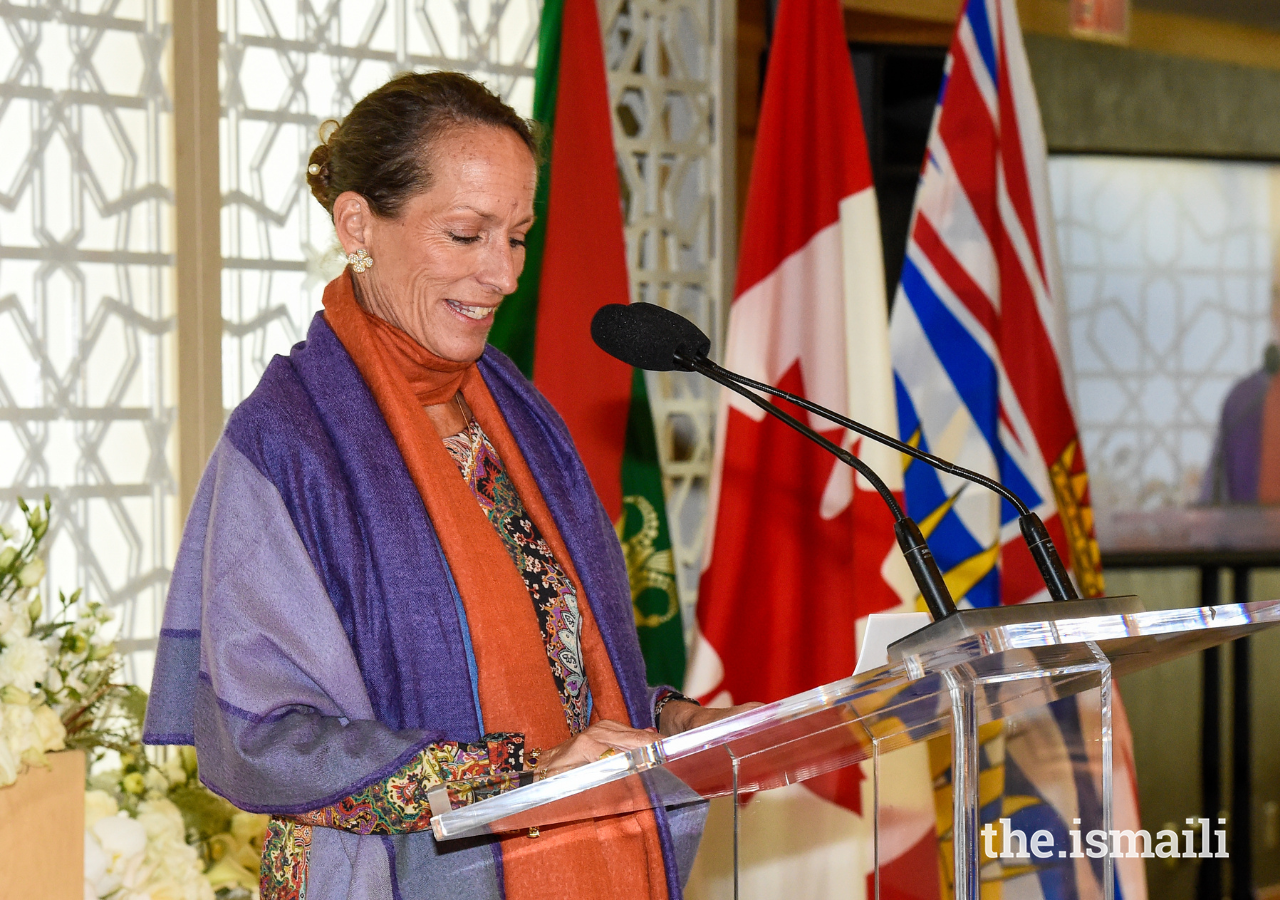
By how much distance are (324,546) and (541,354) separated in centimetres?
129

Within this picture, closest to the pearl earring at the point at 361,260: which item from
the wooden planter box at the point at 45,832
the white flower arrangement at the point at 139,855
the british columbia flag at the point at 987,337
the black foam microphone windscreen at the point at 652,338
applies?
the black foam microphone windscreen at the point at 652,338

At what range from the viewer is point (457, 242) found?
1.42 meters

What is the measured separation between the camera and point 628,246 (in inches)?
117

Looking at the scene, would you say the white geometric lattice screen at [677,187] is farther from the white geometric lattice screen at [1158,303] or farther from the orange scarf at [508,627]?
the white geometric lattice screen at [1158,303]

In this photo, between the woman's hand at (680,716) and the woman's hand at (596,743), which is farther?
the woman's hand at (680,716)

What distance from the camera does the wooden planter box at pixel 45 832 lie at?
4.85 feet

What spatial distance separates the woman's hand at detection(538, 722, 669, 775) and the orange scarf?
0.46ft

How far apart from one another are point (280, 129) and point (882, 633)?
1869 millimetres

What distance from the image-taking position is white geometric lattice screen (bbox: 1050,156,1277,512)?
4926mm

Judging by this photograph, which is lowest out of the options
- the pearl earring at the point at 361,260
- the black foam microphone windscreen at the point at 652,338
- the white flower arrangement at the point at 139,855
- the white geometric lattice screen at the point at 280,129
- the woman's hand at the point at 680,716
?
the white flower arrangement at the point at 139,855

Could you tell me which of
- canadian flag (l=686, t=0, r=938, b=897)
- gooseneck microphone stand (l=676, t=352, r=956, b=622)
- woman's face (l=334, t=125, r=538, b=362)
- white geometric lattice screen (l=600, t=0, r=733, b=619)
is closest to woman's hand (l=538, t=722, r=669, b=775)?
gooseneck microphone stand (l=676, t=352, r=956, b=622)

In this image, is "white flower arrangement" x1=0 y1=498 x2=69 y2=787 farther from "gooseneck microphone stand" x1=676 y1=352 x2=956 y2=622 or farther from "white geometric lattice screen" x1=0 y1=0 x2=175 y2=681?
"gooseneck microphone stand" x1=676 y1=352 x2=956 y2=622

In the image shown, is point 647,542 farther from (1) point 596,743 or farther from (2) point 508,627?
(1) point 596,743

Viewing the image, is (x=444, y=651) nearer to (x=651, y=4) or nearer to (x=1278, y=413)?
(x=651, y=4)
